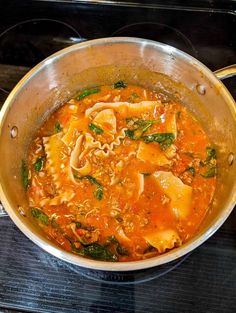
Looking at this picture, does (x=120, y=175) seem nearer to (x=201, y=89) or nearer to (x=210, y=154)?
(x=210, y=154)

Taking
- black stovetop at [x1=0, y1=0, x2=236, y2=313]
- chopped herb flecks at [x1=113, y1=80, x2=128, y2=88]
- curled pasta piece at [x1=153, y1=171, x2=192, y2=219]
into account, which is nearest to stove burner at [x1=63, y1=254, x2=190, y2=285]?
black stovetop at [x1=0, y1=0, x2=236, y2=313]

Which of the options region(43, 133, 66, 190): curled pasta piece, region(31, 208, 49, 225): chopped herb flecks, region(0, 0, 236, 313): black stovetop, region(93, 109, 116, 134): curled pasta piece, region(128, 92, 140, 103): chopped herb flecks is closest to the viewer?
region(0, 0, 236, 313): black stovetop

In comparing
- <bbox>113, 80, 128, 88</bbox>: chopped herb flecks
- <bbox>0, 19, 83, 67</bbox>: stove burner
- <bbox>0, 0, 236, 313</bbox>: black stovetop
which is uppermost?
<bbox>0, 19, 83, 67</bbox>: stove burner

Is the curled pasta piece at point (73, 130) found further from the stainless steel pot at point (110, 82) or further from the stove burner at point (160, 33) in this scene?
the stove burner at point (160, 33)

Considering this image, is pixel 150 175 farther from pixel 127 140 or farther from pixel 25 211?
pixel 25 211

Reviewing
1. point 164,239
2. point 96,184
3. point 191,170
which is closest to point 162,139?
point 191,170

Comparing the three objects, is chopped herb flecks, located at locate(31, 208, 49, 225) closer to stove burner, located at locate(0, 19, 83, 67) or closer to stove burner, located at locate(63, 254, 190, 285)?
stove burner, located at locate(63, 254, 190, 285)
